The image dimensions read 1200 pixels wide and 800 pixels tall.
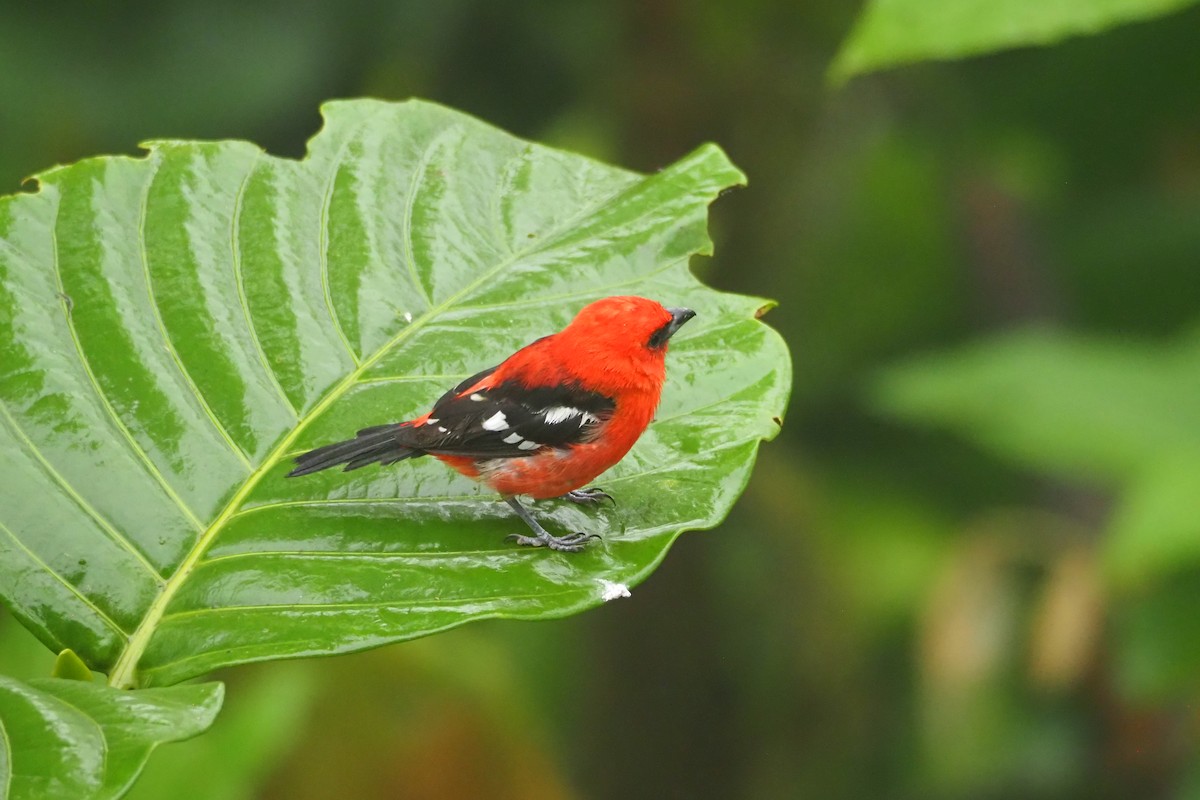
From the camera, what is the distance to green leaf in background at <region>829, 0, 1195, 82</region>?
5.66ft

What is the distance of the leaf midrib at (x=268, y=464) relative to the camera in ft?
5.19

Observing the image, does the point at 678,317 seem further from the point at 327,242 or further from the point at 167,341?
the point at 167,341

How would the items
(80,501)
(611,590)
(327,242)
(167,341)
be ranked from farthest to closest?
(327,242) → (167,341) → (80,501) → (611,590)

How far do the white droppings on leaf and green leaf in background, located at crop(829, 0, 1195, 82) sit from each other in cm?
79

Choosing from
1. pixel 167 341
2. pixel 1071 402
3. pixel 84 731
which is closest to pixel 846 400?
pixel 1071 402

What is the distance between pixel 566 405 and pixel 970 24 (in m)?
0.87

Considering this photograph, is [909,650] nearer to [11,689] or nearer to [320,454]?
[320,454]

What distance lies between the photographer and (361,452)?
186cm

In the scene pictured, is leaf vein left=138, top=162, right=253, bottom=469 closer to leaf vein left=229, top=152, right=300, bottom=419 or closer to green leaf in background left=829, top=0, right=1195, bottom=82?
leaf vein left=229, top=152, right=300, bottom=419

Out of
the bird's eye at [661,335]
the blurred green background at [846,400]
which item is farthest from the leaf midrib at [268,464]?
the blurred green background at [846,400]

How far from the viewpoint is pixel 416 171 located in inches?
87.7

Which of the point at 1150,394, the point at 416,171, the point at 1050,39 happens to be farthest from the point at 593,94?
the point at 1050,39

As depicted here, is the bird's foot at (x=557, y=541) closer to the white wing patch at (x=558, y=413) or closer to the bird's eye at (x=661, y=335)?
the white wing patch at (x=558, y=413)

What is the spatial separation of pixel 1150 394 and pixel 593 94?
253 centimetres
